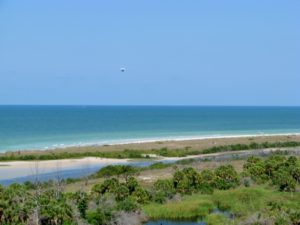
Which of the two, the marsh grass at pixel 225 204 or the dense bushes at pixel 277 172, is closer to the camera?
the marsh grass at pixel 225 204

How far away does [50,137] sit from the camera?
126125 millimetres

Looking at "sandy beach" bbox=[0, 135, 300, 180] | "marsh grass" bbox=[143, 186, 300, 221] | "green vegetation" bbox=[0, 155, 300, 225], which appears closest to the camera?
"green vegetation" bbox=[0, 155, 300, 225]

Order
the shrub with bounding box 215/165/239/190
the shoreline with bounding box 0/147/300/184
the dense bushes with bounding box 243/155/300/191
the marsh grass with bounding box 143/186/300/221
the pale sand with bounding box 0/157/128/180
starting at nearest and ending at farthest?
the marsh grass with bounding box 143/186/300/221 < the dense bushes with bounding box 243/155/300/191 < the shrub with bounding box 215/165/239/190 < the shoreline with bounding box 0/147/300/184 < the pale sand with bounding box 0/157/128/180

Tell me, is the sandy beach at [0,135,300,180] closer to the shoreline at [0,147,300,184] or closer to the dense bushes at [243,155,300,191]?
the shoreline at [0,147,300,184]

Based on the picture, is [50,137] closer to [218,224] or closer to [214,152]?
[214,152]

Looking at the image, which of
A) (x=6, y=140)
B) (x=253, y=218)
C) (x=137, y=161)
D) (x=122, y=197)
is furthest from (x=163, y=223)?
(x=6, y=140)

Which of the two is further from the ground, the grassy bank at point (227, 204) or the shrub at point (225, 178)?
the shrub at point (225, 178)

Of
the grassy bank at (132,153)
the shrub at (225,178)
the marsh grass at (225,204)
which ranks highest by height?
the grassy bank at (132,153)

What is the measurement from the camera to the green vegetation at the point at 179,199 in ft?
116

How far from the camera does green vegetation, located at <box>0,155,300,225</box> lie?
3531 centimetres

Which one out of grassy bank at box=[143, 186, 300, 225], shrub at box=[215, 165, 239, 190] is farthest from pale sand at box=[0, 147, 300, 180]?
grassy bank at box=[143, 186, 300, 225]

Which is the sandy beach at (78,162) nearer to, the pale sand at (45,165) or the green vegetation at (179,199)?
the pale sand at (45,165)

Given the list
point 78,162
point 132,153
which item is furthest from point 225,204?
point 132,153

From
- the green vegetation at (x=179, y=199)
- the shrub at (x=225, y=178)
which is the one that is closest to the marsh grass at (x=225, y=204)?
the green vegetation at (x=179, y=199)
